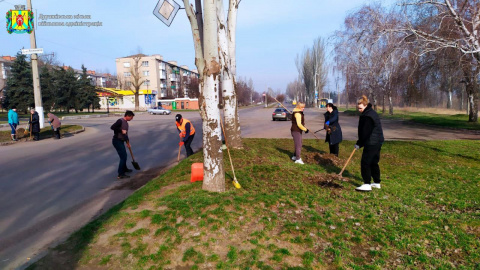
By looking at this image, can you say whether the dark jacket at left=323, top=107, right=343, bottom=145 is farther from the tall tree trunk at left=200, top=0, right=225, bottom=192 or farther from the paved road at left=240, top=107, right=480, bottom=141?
the paved road at left=240, top=107, right=480, bottom=141

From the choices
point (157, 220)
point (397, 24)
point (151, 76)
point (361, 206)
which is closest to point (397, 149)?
point (397, 24)

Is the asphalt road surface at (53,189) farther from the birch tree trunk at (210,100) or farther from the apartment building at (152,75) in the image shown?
the apartment building at (152,75)

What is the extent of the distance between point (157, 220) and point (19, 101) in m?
44.8

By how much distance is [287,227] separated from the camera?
412 centimetres

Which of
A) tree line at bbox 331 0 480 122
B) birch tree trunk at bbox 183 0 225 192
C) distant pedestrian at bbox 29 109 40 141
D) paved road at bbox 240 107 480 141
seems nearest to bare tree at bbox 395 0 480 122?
tree line at bbox 331 0 480 122

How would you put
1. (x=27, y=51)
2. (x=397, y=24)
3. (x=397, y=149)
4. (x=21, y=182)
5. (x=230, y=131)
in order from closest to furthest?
(x=21, y=182), (x=230, y=131), (x=397, y=149), (x=397, y=24), (x=27, y=51)

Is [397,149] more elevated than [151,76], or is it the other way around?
[151,76]

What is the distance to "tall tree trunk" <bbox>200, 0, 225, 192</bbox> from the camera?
4902 mm

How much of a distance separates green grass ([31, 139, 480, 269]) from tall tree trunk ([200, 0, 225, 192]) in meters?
0.32

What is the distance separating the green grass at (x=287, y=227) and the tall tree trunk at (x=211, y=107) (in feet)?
1.05

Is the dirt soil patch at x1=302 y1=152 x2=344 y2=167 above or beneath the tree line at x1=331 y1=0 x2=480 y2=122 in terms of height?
beneath

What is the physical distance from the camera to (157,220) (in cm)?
425

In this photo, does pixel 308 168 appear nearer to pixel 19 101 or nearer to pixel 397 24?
pixel 397 24
